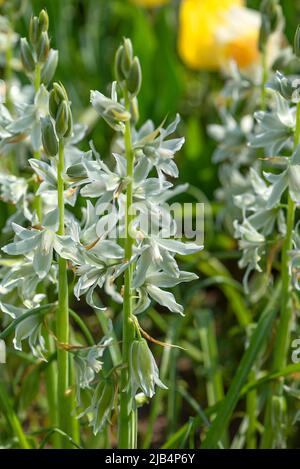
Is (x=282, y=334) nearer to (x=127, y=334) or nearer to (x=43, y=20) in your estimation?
(x=127, y=334)

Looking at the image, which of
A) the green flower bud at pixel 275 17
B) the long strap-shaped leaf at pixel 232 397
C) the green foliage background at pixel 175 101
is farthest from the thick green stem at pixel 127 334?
the green flower bud at pixel 275 17

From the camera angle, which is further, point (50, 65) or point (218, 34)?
point (218, 34)

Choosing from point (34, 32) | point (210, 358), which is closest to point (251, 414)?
point (210, 358)

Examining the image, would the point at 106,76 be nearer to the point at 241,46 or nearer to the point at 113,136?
the point at 113,136

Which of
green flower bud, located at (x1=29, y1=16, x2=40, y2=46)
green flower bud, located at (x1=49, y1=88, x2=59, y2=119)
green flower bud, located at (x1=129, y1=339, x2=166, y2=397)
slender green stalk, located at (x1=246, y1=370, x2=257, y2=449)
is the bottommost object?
slender green stalk, located at (x1=246, y1=370, x2=257, y2=449)

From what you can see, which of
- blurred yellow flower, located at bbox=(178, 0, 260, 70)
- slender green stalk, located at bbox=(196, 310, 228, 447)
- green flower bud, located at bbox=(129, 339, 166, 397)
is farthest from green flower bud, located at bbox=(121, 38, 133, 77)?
blurred yellow flower, located at bbox=(178, 0, 260, 70)

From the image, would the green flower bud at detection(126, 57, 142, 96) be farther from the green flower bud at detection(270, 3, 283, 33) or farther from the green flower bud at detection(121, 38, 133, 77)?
the green flower bud at detection(270, 3, 283, 33)

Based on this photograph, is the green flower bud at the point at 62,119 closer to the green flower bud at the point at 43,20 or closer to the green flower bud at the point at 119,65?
the green flower bud at the point at 119,65

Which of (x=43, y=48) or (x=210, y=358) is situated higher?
(x=43, y=48)
